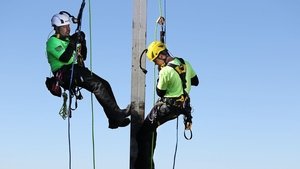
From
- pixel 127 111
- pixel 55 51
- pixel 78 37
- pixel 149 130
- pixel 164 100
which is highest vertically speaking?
pixel 78 37

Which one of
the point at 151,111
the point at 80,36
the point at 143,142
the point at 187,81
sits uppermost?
the point at 80,36

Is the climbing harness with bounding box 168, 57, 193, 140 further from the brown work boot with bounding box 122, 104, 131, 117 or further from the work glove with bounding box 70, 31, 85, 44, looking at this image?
the work glove with bounding box 70, 31, 85, 44

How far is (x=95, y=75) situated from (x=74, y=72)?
317mm

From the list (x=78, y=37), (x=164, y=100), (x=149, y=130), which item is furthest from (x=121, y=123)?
(x=78, y=37)

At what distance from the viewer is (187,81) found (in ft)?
19.5

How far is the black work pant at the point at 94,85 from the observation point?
604 centimetres

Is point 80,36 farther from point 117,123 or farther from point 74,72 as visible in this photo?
point 117,123

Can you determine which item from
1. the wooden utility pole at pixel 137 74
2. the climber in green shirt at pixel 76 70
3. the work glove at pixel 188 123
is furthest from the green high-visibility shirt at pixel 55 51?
the work glove at pixel 188 123

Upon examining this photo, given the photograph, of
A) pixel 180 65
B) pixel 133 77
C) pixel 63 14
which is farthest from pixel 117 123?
pixel 63 14

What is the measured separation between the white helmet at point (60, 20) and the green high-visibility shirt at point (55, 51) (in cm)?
23

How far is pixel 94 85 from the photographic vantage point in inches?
241

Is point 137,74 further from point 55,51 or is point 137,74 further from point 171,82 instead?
point 55,51

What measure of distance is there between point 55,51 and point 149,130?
164 cm

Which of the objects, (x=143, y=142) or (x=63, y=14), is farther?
(x=63, y=14)
